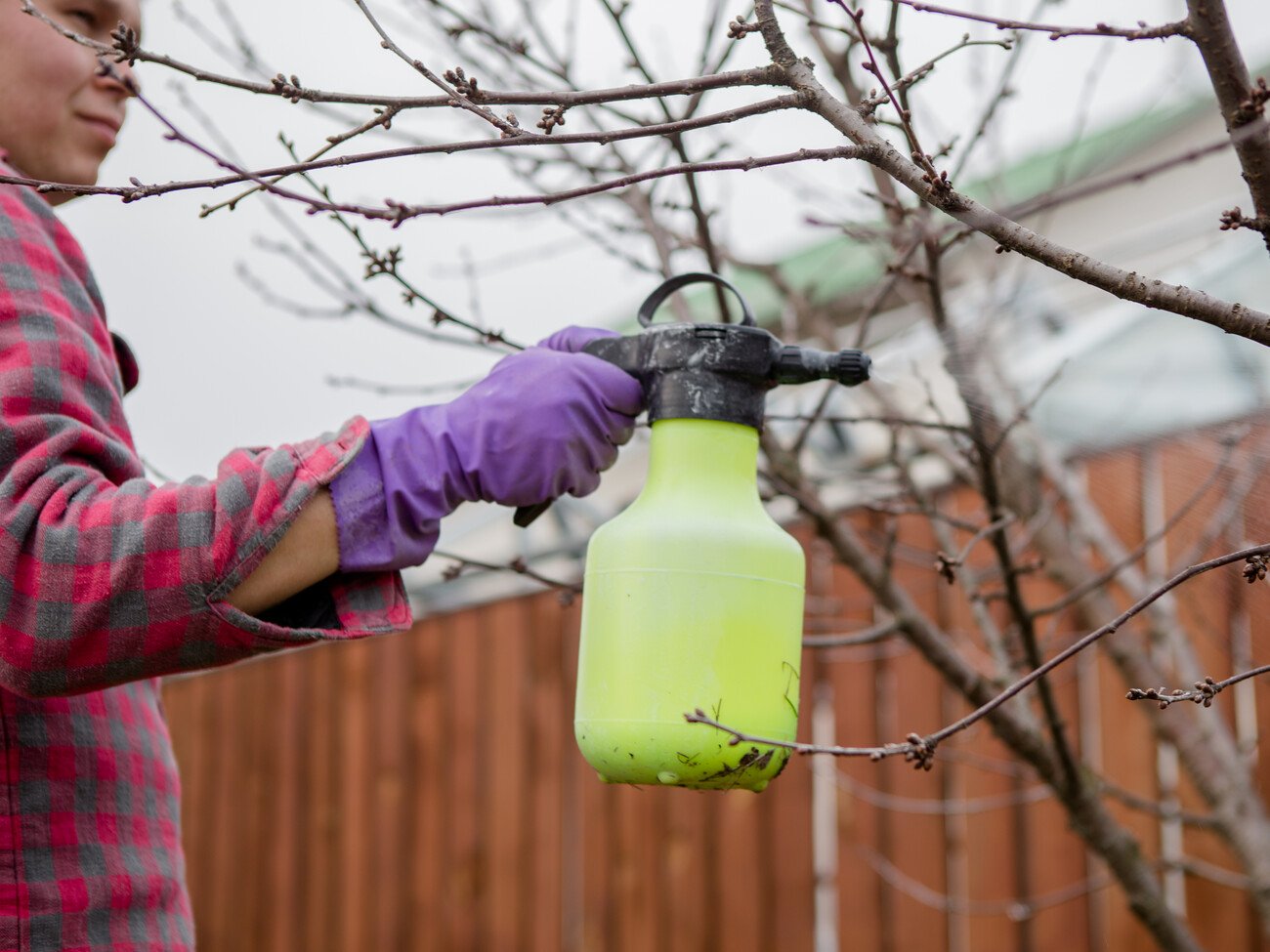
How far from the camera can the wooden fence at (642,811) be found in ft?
8.91

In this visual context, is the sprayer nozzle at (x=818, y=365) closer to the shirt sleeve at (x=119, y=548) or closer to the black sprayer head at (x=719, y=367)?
the black sprayer head at (x=719, y=367)

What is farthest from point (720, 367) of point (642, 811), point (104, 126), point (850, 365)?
point (642, 811)

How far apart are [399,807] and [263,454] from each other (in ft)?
12.4

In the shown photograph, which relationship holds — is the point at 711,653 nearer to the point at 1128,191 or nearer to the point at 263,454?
the point at 263,454

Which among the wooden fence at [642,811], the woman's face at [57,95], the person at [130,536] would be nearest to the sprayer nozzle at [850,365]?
the person at [130,536]

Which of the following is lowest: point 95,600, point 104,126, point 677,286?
point 95,600

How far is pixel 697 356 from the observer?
3.79 ft

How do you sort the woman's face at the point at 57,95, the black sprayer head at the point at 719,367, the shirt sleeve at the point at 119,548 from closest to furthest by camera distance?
1. the shirt sleeve at the point at 119,548
2. the black sprayer head at the point at 719,367
3. the woman's face at the point at 57,95

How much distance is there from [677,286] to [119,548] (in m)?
0.56

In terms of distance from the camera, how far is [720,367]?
3.79ft

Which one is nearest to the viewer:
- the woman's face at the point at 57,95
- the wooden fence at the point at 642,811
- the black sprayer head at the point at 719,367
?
the black sprayer head at the point at 719,367

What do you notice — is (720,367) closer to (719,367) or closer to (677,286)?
(719,367)

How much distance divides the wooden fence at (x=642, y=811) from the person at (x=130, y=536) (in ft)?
4.45

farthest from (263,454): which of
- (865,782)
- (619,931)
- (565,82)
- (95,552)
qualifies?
(619,931)
